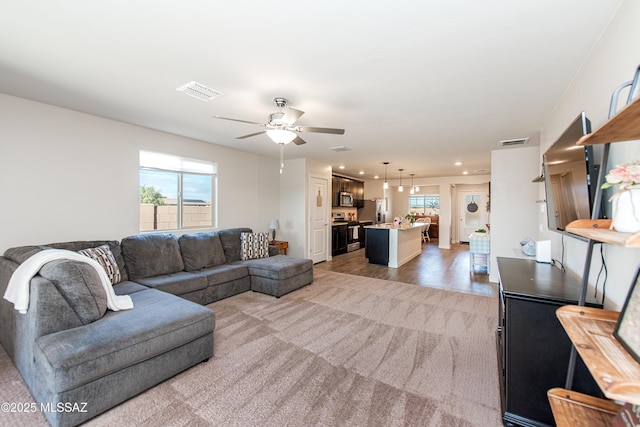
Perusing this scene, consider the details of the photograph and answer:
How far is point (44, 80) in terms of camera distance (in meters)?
A: 2.45

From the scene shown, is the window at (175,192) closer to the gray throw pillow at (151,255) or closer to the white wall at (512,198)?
the gray throw pillow at (151,255)

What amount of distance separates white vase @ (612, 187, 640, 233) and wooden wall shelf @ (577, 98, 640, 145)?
208 millimetres

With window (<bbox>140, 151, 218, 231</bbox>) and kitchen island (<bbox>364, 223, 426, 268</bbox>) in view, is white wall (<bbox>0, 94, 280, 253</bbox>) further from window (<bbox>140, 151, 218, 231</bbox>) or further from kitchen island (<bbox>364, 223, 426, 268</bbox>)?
kitchen island (<bbox>364, 223, 426, 268</bbox>)

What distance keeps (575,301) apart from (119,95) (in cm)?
416

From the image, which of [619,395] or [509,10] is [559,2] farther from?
[619,395]

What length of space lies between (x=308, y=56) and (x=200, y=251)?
3222 millimetres

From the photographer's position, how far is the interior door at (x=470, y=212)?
980 cm

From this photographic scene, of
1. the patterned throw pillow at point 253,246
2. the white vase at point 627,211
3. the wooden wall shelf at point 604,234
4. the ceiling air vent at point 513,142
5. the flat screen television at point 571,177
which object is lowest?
the patterned throw pillow at point 253,246

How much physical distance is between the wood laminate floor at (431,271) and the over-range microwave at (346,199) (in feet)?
5.18

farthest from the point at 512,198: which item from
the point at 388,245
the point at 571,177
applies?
the point at 571,177

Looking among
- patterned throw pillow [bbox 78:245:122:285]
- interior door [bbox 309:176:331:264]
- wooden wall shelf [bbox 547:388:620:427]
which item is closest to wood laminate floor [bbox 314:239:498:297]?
interior door [bbox 309:176:331:264]

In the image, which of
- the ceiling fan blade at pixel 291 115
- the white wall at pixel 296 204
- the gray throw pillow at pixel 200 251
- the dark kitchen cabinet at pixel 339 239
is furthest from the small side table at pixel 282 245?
the ceiling fan blade at pixel 291 115

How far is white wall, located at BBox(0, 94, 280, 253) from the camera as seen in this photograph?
2832mm

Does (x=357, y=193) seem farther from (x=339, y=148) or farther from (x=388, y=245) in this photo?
(x=339, y=148)
